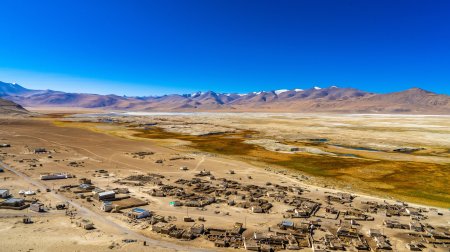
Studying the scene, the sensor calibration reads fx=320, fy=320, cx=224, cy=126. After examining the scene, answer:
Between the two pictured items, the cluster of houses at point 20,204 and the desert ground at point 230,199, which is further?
the cluster of houses at point 20,204

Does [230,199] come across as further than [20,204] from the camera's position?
Yes

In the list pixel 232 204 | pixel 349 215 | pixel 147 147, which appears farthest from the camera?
pixel 147 147

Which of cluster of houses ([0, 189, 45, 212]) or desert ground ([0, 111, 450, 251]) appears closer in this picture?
desert ground ([0, 111, 450, 251])

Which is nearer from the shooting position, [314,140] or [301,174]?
[301,174]

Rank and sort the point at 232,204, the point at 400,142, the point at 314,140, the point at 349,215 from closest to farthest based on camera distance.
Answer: the point at 349,215 → the point at 232,204 → the point at 400,142 → the point at 314,140

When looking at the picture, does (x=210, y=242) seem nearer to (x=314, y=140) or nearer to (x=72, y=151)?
(x=72, y=151)

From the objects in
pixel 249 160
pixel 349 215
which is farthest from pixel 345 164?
pixel 349 215

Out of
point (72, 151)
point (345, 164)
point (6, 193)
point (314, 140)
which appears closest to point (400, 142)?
point (314, 140)

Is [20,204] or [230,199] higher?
[20,204]

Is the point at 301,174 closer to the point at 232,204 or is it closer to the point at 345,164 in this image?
the point at 345,164
